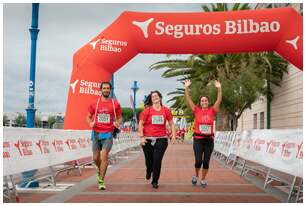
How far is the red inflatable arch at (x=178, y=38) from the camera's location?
1318cm

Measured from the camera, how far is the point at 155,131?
871cm

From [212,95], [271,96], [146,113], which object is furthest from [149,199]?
[271,96]

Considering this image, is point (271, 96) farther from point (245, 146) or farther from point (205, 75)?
point (245, 146)

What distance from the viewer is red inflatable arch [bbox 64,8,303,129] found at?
13.2 meters

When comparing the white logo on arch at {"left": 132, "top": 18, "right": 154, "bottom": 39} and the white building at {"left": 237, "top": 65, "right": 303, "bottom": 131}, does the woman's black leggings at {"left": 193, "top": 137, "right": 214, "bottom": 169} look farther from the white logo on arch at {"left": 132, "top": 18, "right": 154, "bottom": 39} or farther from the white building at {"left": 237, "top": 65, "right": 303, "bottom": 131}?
the white building at {"left": 237, "top": 65, "right": 303, "bottom": 131}

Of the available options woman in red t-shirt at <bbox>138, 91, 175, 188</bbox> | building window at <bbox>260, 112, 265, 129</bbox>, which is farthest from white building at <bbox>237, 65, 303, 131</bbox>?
woman in red t-shirt at <bbox>138, 91, 175, 188</bbox>

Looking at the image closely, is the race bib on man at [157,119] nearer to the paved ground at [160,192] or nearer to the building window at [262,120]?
the paved ground at [160,192]

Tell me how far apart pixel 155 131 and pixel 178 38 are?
530 centimetres

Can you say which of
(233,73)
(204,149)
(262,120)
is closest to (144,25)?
(204,149)

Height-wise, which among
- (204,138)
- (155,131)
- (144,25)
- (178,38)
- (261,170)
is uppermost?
(144,25)

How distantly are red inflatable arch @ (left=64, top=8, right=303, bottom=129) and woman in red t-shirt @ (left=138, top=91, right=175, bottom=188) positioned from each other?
495cm

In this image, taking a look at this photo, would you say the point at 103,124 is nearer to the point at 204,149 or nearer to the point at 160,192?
the point at 160,192

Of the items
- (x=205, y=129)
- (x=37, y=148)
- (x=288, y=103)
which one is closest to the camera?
(x=37, y=148)

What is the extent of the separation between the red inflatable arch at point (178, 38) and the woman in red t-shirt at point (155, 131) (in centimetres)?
495
